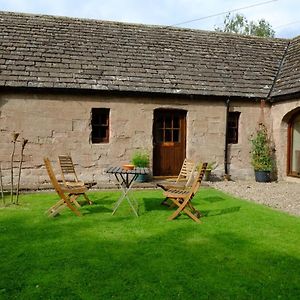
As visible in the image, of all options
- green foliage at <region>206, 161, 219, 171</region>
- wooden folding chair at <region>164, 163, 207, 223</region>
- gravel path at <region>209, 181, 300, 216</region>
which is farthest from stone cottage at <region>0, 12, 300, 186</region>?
wooden folding chair at <region>164, 163, 207, 223</region>

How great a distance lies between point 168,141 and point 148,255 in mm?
7855

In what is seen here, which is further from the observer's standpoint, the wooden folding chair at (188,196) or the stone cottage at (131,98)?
the stone cottage at (131,98)

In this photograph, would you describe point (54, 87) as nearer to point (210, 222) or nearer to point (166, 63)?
point (166, 63)

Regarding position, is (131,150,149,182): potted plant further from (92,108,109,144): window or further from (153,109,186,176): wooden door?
(92,108,109,144): window

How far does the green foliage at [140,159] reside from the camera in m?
11.7

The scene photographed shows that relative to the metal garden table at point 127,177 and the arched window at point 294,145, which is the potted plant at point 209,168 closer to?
the arched window at point 294,145

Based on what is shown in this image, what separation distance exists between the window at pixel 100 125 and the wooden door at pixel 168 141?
63.9 inches

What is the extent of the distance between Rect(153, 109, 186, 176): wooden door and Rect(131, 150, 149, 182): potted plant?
619 millimetres

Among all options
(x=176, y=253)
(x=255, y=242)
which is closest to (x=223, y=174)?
(x=255, y=242)

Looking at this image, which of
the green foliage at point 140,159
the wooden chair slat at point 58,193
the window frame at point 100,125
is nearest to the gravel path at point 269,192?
the green foliage at point 140,159

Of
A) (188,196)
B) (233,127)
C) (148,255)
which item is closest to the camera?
(148,255)

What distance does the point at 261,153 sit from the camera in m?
12.9

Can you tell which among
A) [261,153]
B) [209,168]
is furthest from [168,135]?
[261,153]

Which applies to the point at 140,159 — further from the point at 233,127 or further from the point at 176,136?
the point at 233,127
